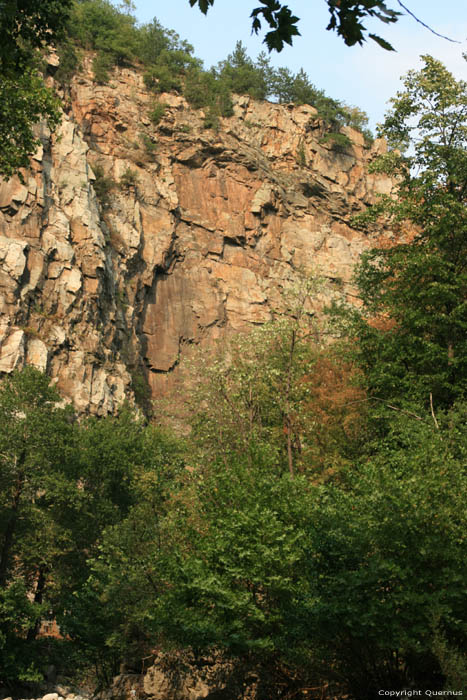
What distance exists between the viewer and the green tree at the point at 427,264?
19.3 meters

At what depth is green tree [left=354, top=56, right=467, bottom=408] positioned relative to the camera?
1931 cm

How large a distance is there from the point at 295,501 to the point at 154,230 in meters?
47.3

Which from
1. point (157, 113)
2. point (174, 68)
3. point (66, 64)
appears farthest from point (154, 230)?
point (174, 68)

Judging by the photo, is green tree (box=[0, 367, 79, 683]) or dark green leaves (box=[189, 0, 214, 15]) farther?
green tree (box=[0, 367, 79, 683])

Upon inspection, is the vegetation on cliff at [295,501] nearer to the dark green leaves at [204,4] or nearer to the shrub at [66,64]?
the dark green leaves at [204,4]

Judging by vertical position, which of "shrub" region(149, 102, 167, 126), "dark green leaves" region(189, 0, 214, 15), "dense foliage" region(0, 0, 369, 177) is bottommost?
"dark green leaves" region(189, 0, 214, 15)

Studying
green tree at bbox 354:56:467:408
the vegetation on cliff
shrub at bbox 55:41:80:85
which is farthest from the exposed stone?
shrub at bbox 55:41:80:85

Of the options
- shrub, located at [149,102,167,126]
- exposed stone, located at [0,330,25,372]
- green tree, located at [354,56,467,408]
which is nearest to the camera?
green tree, located at [354,56,467,408]

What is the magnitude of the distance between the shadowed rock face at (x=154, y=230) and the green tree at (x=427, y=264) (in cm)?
2506

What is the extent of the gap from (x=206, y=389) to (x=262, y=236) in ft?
138

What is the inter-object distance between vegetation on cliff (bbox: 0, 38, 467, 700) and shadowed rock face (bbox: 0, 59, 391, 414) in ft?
37.4

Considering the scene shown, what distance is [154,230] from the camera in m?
58.8

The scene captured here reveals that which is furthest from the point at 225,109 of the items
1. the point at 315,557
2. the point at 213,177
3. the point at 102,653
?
the point at 315,557

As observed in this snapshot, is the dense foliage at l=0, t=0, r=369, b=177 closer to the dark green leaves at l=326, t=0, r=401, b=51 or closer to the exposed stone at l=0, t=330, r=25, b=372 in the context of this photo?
the exposed stone at l=0, t=330, r=25, b=372
